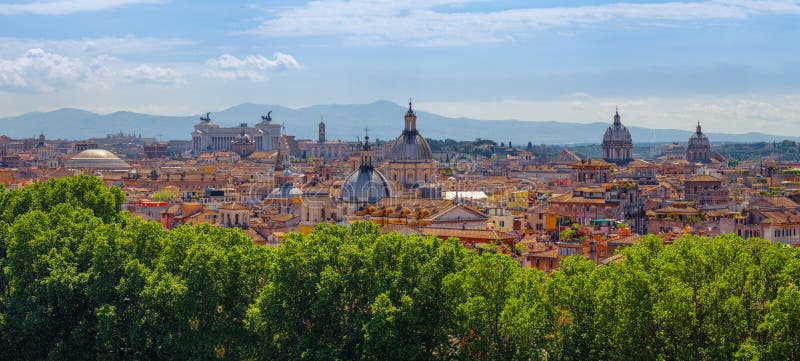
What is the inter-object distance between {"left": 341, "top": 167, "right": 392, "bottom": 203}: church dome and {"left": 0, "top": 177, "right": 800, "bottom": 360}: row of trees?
113 ft

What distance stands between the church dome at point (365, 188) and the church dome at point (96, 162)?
77.9m

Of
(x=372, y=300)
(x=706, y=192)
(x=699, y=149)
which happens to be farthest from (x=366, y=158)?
(x=699, y=149)

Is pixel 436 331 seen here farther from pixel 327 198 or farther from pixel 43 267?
pixel 327 198

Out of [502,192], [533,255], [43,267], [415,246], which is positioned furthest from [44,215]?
[502,192]

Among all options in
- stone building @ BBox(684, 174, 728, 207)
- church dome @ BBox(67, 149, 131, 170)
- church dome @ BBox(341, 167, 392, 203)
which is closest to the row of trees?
church dome @ BBox(341, 167, 392, 203)

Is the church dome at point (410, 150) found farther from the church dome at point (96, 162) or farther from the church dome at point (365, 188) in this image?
the church dome at point (96, 162)

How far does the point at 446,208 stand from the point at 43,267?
110 ft

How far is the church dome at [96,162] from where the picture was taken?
14350 cm

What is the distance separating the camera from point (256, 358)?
28625mm

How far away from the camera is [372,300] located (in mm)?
27656

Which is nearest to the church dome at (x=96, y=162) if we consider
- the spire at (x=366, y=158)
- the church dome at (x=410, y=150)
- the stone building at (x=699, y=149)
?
the church dome at (x=410, y=150)

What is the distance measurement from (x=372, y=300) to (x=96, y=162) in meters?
124

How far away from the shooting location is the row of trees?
24328 mm

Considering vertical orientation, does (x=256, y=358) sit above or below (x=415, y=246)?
below
